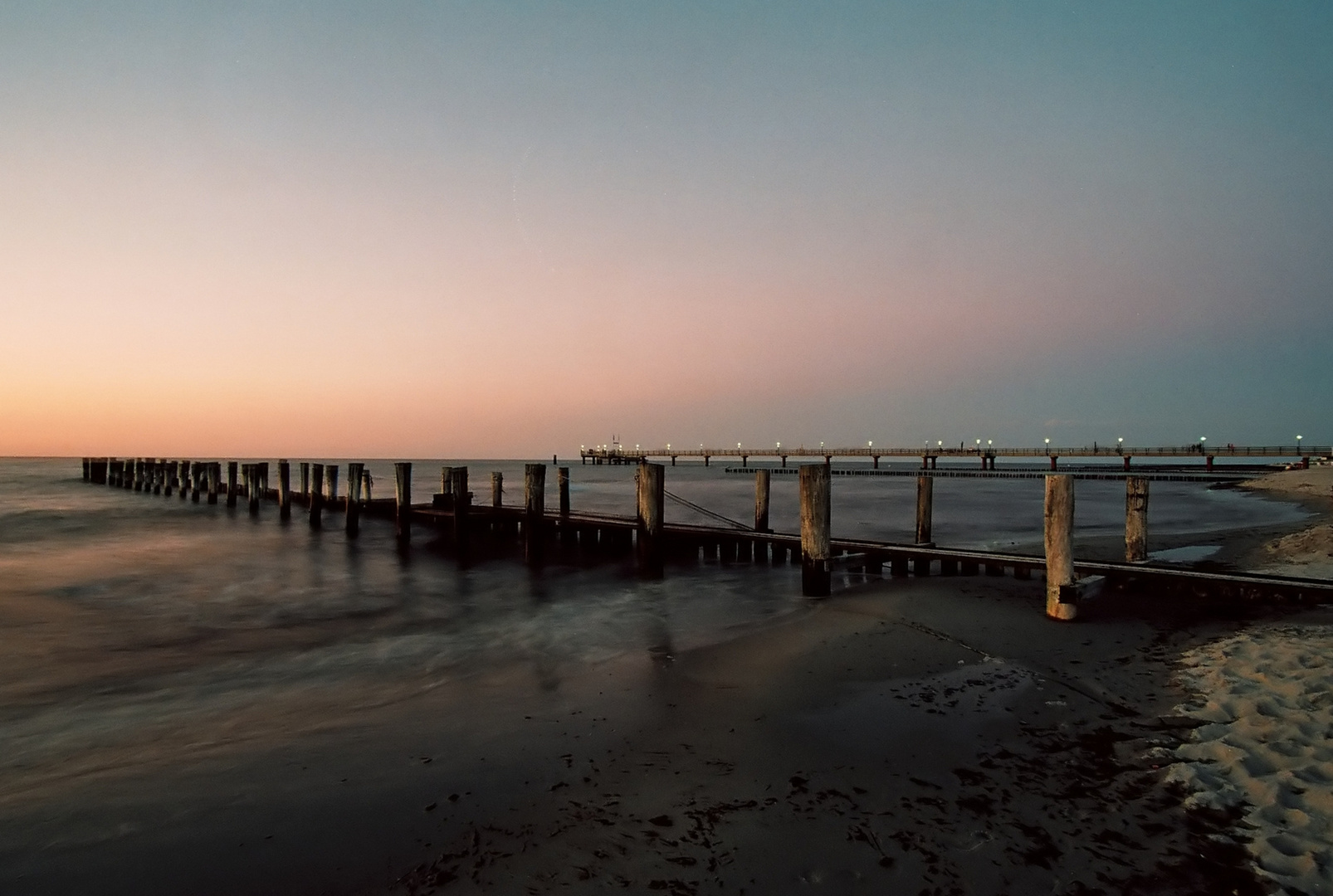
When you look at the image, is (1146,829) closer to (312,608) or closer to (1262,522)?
(312,608)

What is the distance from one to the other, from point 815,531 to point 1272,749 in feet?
22.5

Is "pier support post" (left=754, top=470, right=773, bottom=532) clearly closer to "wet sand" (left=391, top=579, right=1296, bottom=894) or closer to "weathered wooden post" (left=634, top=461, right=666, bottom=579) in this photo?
"weathered wooden post" (left=634, top=461, right=666, bottom=579)

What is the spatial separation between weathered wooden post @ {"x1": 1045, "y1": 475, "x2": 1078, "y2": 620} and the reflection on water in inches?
149

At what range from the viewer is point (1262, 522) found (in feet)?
74.5

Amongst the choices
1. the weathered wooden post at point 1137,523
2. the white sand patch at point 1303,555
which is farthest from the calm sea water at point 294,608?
the white sand patch at point 1303,555

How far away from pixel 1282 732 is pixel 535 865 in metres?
5.44

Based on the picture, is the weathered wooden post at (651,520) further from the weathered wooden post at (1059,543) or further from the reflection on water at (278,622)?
the weathered wooden post at (1059,543)

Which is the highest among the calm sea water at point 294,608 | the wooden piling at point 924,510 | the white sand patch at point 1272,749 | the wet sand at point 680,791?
the wooden piling at point 924,510

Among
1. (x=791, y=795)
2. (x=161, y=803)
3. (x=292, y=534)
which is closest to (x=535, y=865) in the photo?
(x=791, y=795)

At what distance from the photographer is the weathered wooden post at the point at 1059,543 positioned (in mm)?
9117

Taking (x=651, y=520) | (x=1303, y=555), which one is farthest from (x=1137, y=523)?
(x=651, y=520)

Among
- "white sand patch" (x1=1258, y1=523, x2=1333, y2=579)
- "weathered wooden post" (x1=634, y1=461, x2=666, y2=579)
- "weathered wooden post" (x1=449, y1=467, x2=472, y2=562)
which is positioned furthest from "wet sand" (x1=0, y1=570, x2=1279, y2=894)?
"weathered wooden post" (x1=449, y1=467, x2=472, y2=562)

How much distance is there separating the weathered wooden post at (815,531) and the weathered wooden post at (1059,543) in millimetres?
3139

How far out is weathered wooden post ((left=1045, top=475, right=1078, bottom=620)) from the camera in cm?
912
